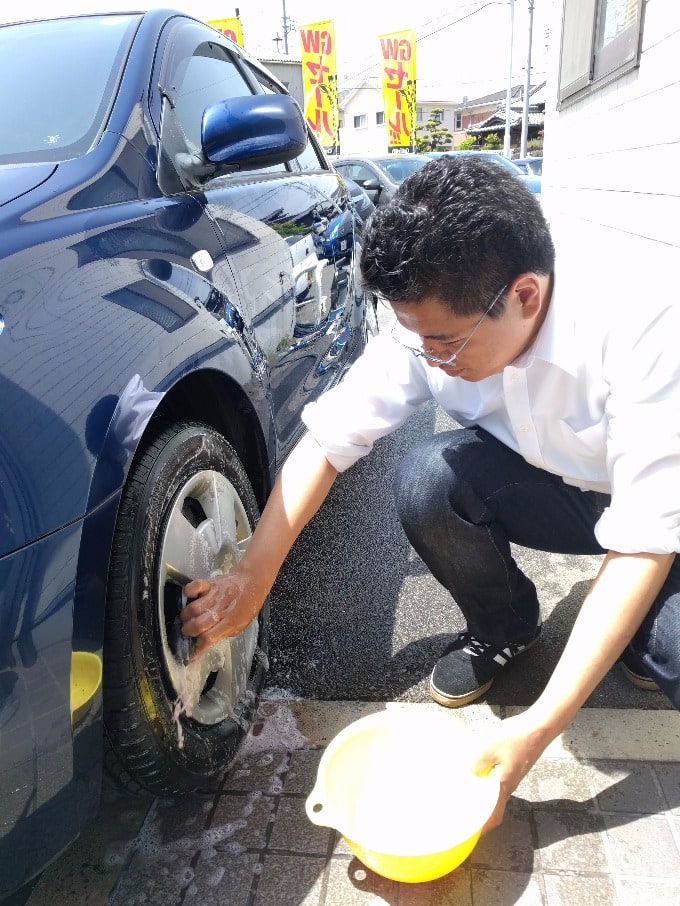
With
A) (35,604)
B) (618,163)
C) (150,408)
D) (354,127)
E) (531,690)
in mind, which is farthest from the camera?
(354,127)

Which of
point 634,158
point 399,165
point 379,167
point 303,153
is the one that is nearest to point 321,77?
point 399,165

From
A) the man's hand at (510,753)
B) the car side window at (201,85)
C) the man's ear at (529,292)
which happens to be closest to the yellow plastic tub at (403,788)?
the man's hand at (510,753)

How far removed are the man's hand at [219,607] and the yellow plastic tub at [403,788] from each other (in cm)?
29

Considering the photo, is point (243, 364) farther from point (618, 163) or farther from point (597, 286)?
point (618, 163)

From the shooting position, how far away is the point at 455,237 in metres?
1.16

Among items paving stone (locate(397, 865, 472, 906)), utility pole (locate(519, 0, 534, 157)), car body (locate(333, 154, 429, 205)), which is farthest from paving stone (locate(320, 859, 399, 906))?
utility pole (locate(519, 0, 534, 157))

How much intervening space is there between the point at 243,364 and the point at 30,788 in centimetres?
91

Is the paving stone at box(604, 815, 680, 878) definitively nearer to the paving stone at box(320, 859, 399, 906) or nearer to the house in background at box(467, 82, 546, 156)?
the paving stone at box(320, 859, 399, 906)

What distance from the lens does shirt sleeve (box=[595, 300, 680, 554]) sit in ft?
3.74

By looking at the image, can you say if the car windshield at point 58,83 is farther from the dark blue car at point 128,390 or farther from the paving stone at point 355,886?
the paving stone at point 355,886

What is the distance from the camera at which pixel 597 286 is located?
130 cm

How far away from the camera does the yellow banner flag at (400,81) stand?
2045 centimetres

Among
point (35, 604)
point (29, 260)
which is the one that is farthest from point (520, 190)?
point (35, 604)

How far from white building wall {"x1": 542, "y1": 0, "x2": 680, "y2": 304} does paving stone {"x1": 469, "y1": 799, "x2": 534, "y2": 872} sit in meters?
1.47
